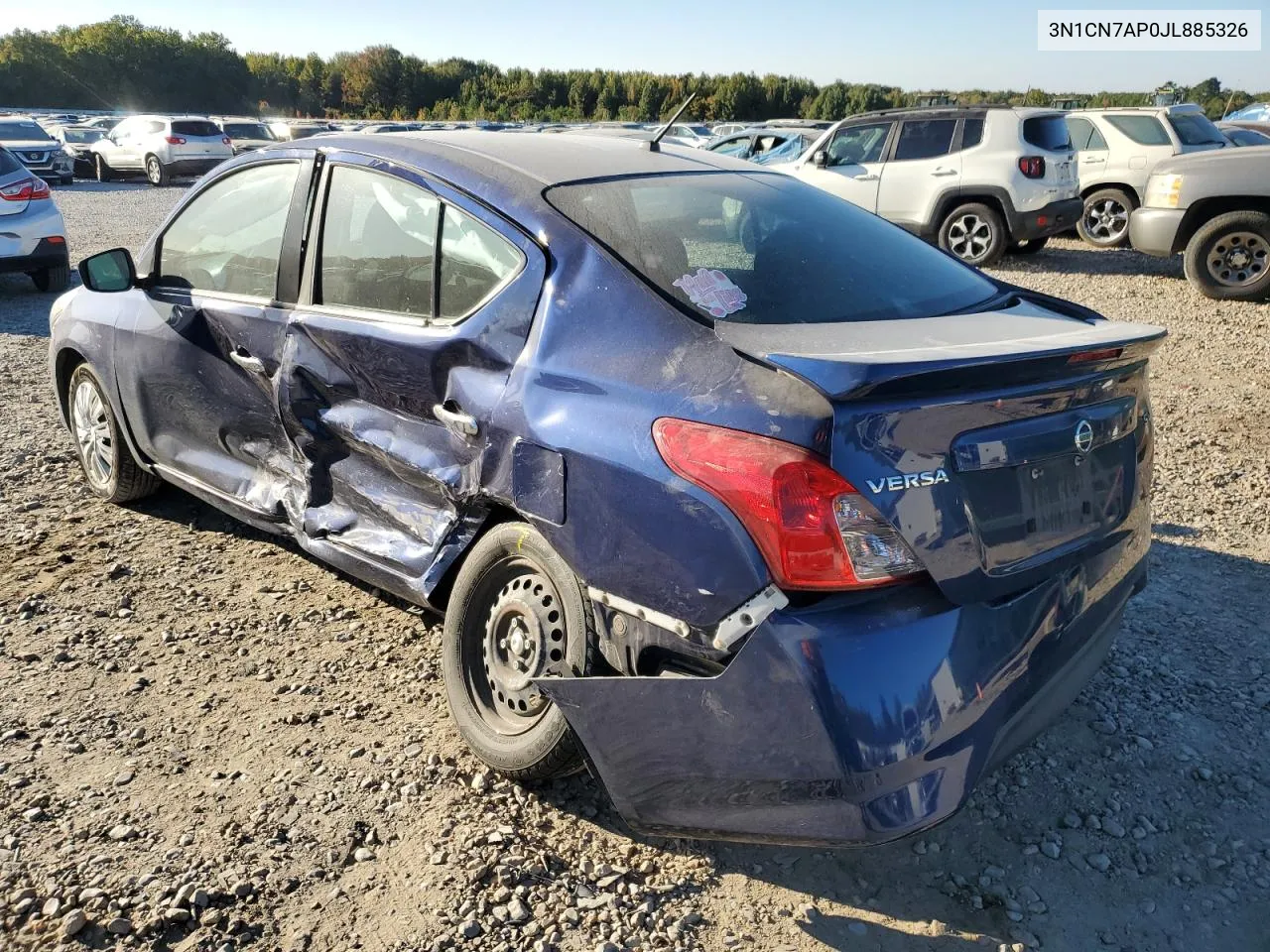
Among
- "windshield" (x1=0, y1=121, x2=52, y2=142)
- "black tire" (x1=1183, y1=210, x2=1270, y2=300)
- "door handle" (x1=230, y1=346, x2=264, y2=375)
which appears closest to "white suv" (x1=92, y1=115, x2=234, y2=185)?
"windshield" (x1=0, y1=121, x2=52, y2=142)

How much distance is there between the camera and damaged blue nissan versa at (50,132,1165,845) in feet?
6.52

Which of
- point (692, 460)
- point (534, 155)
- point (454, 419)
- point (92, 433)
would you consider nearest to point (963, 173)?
point (534, 155)

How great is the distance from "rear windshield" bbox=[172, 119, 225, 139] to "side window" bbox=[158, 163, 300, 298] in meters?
22.9

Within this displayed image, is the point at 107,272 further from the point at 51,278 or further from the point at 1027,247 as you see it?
the point at 1027,247

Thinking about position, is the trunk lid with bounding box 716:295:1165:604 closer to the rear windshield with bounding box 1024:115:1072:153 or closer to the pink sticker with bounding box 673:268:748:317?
the pink sticker with bounding box 673:268:748:317

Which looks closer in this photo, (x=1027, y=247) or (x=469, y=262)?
(x=469, y=262)

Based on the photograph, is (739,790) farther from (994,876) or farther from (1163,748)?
(1163,748)

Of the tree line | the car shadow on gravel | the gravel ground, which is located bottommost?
the gravel ground

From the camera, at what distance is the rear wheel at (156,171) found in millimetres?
24038

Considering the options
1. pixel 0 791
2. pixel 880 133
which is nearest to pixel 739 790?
pixel 0 791

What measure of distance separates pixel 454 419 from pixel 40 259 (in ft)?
30.7

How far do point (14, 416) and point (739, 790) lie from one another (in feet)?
18.9

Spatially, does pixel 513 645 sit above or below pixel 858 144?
below

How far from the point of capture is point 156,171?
24.2 m
